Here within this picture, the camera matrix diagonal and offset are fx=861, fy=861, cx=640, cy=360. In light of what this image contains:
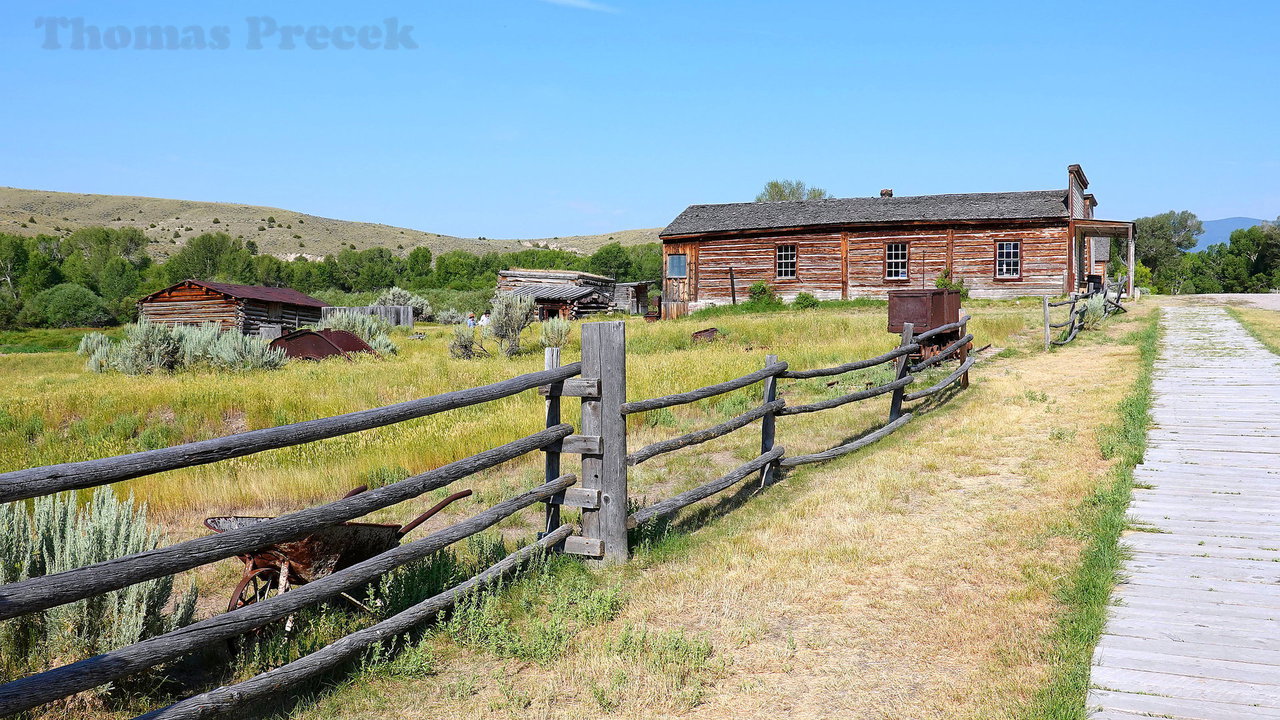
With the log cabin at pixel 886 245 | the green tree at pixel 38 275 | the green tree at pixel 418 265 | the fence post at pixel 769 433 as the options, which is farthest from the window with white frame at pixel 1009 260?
the green tree at pixel 38 275

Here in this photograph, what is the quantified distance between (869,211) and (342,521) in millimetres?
31211

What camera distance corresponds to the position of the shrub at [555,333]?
23.6m

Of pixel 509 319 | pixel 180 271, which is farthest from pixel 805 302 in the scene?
pixel 180 271

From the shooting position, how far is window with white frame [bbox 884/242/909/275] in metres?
32.2

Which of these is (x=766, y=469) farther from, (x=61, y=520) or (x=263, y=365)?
(x=263, y=365)

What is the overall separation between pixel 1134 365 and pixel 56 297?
183 feet

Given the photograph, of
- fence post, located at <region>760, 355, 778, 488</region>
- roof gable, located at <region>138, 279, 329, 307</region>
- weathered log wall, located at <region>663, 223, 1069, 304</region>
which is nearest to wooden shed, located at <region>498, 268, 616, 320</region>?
weathered log wall, located at <region>663, 223, 1069, 304</region>

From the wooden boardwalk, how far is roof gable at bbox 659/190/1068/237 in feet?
74.4

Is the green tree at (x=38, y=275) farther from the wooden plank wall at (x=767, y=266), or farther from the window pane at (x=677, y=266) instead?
the wooden plank wall at (x=767, y=266)

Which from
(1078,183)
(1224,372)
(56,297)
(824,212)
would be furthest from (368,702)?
(56,297)

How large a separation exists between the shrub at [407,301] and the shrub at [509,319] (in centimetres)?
2607

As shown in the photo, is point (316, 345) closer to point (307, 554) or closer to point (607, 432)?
point (607, 432)

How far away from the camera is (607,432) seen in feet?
17.7

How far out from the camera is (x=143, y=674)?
3.84 metres
